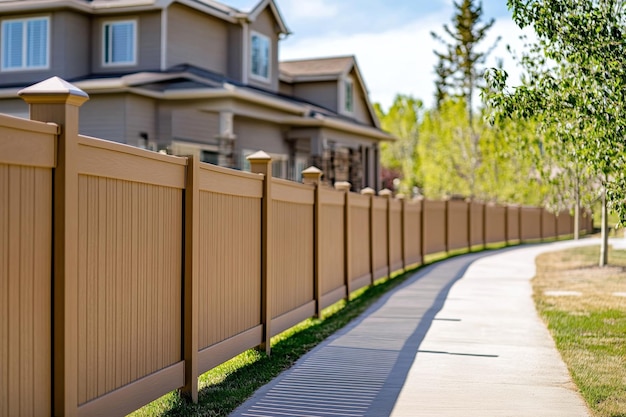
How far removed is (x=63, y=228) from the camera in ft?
14.1

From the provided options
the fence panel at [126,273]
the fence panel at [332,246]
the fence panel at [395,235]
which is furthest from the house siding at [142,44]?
the fence panel at [126,273]

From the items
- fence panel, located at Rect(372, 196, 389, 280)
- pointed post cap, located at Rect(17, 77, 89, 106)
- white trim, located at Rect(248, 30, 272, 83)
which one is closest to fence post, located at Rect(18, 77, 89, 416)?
pointed post cap, located at Rect(17, 77, 89, 106)

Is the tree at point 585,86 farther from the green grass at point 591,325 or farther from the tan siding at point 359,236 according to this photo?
the tan siding at point 359,236

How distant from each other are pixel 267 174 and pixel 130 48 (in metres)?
14.6

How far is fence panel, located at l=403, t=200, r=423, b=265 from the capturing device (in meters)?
19.4

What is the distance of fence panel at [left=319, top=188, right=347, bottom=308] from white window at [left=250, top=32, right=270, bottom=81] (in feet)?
43.3

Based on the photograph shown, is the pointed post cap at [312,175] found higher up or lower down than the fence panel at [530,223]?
higher up

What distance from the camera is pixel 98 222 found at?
15.7 ft

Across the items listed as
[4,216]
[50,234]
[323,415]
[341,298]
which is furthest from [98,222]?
[341,298]

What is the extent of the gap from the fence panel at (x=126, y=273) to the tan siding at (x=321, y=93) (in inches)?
936

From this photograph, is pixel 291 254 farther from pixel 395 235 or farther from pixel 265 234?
pixel 395 235

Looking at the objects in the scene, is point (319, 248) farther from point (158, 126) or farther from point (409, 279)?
point (158, 126)

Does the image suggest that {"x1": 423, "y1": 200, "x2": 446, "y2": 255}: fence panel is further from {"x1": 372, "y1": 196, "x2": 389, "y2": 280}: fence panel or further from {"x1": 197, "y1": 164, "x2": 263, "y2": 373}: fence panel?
{"x1": 197, "y1": 164, "x2": 263, "y2": 373}: fence panel

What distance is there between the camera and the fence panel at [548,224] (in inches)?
1433
